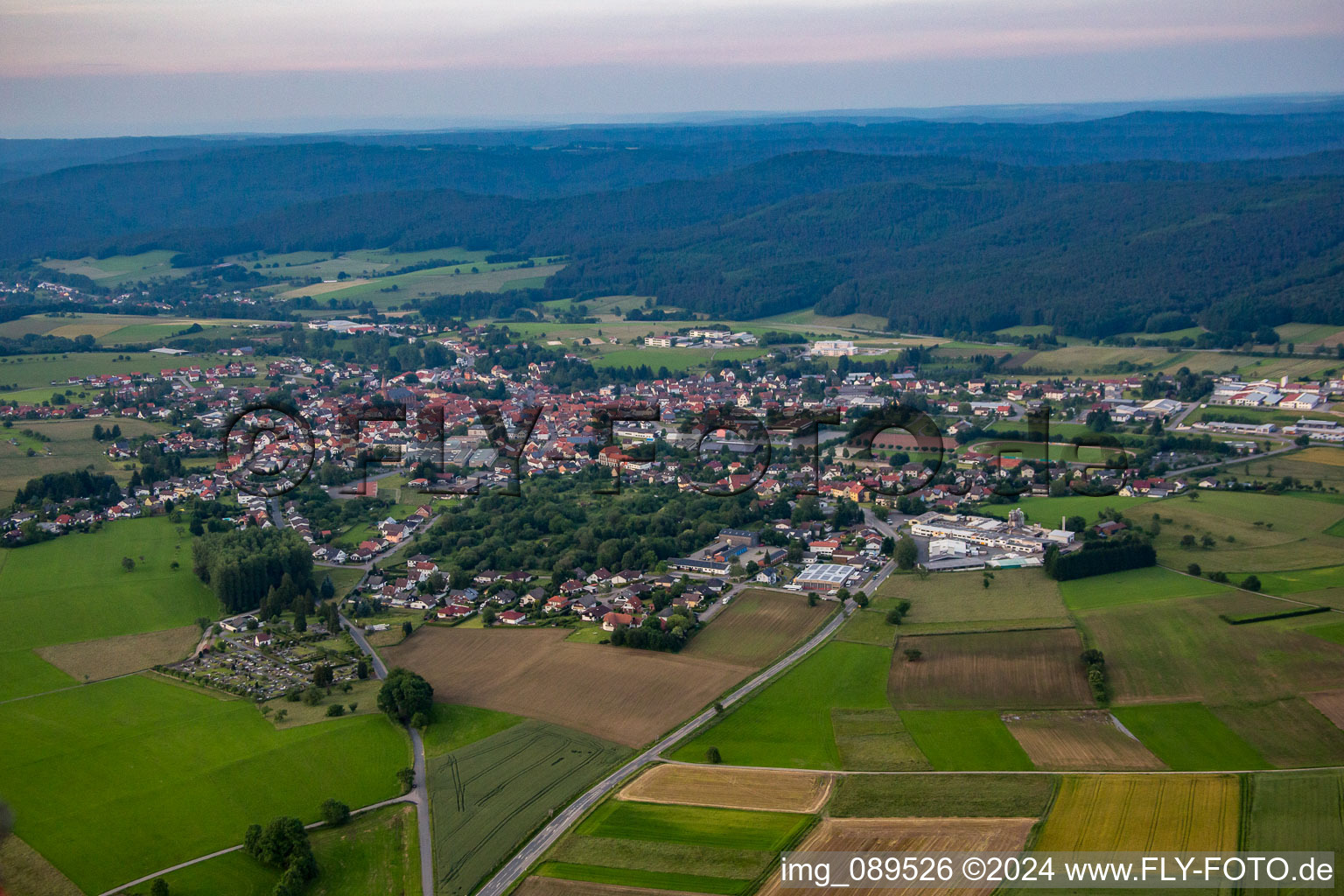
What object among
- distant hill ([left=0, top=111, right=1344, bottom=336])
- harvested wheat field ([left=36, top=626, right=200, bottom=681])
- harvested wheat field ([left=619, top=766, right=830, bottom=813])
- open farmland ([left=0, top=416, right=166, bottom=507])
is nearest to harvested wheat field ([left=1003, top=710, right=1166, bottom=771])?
harvested wheat field ([left=619, top=766, right=830, bottom=813])

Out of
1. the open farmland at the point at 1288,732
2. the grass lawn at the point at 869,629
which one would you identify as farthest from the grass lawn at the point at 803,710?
the open farmland at the point at 1288,732

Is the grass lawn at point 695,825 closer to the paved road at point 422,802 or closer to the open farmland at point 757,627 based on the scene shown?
the paved road at point 422,802

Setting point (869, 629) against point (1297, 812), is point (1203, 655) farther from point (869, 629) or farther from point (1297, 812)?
point (869, 629)

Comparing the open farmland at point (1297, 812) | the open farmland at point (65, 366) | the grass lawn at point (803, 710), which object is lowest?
the grass lawn at point (803, 710)

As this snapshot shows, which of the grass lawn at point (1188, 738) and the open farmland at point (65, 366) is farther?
the open farmland at point (65, 366)

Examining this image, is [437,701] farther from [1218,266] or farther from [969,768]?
[1218,266]

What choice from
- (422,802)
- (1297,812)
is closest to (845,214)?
(1297,812)
